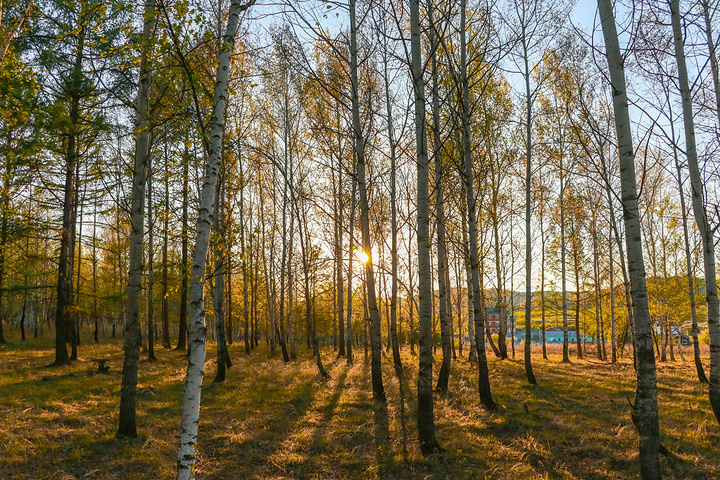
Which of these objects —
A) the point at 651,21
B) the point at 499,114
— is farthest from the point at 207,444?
the point at 499,114

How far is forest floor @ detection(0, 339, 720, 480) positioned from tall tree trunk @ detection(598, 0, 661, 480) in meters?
0.89

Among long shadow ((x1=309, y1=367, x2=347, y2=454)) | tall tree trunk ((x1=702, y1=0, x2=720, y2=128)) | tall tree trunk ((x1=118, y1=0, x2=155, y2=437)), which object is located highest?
tall tree trunk ((x1=702, y1=0, x2=720, y2=128))

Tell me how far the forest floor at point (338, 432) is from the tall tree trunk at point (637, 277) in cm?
89

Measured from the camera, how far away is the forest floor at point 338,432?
16.8 ft

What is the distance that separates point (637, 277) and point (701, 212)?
3.84 m

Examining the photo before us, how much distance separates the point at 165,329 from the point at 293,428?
1664 cm

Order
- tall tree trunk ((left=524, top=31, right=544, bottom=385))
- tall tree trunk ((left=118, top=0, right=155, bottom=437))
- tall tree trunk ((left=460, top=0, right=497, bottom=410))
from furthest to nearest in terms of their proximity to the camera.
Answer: tall tree trunk ((left=524, top=31, right=544, bottom=385))
tall tree trunk ((left=460, top=0, right=497, bottom=410))
tall tree trunk ((left=118, top=0, right=155, bottom=437))

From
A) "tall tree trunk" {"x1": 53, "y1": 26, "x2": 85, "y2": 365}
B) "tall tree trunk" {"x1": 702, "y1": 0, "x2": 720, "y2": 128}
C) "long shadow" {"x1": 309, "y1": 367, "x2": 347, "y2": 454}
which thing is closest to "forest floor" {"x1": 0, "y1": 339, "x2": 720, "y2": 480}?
"long shadow" {"x1": 309, "y1": 367, "x2": 347, "y2": 454}

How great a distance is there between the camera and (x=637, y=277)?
439 cm

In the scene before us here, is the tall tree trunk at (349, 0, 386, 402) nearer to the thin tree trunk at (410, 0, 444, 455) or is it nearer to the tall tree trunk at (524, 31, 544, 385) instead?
the thin tree trunk at (410, 0, 444, 455)

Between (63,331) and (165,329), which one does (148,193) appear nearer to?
(63,331)

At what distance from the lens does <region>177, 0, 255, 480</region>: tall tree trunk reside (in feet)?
11.5

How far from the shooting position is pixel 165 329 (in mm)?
20891

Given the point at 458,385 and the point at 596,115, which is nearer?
the point at 458,385
